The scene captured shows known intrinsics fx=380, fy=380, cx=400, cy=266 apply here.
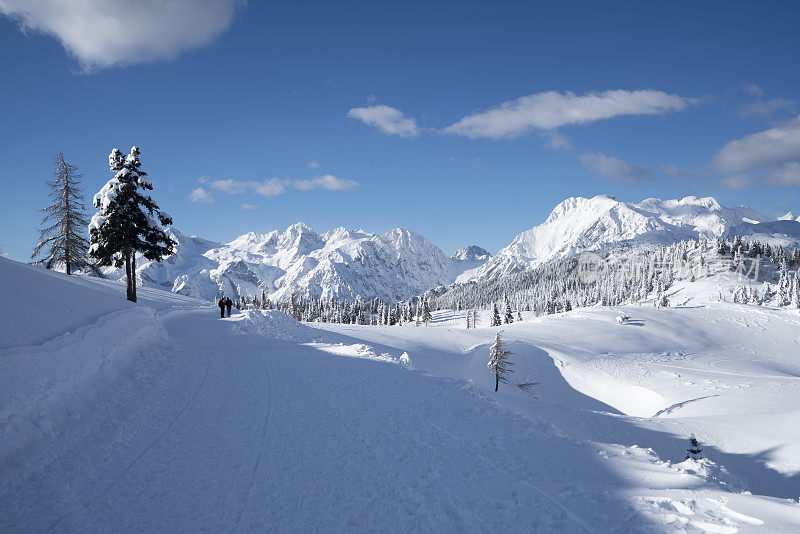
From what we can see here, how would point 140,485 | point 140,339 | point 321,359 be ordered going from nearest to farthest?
point 140,485
point 140,339
point 321,359

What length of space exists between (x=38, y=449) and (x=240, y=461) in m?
3.79

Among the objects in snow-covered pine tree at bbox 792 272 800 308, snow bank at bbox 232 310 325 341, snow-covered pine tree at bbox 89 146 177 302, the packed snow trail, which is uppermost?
snow-covered pine tree at bbox 89 146 177 302

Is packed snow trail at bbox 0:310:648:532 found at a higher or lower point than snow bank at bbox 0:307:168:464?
lower

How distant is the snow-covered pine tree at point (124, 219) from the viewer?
83.1 feet

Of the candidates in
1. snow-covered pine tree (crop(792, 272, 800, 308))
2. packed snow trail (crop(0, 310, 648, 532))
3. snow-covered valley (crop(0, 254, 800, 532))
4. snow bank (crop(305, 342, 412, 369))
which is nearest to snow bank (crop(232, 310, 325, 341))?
snow bank (crop(305, 342, 412, 369))

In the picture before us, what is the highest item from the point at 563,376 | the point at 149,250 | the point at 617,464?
the point at 149,250

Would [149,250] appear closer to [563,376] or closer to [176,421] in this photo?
[176,421]

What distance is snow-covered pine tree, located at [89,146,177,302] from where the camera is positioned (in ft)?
83.1

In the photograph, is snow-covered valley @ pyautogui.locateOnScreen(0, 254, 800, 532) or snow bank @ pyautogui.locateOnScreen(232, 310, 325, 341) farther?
snow bank @ pyautogui.locateOnScreen(232, 310, 325, 341)

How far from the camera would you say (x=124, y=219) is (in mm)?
25734

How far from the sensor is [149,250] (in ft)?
89.1

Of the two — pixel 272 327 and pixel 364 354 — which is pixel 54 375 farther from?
pixel 272 327

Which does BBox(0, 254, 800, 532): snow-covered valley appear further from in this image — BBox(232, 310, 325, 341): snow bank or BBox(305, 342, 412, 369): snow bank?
BBox(232, 310, 325, 341): snow bank

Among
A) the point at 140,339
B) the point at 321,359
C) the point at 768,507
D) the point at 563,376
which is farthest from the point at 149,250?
the point at 563,376
